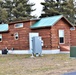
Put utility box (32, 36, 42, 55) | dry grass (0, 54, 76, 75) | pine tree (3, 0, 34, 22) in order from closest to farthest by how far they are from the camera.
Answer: dry grass (0, 54, 76, 75) → utility box (32, 36, 42, 55) → pine tree (3, 0, 34, 22)

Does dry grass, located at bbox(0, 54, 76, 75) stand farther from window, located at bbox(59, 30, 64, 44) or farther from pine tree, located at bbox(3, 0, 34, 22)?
pine tree, located at bbox(3, 0, 34, 22)

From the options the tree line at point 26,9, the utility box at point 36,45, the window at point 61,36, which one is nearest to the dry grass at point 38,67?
A: the utility box at point 36,45

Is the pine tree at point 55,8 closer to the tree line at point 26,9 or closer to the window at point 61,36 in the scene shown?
the tree line at point 26,9

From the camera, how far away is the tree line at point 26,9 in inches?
2068

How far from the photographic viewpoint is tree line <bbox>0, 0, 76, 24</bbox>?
52531 mm

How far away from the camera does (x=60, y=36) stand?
29562mm

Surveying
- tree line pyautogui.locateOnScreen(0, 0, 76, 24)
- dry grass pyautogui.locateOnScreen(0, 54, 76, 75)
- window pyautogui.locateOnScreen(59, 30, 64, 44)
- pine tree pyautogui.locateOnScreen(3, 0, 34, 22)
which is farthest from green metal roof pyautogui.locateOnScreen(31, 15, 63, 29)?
pine tree pyautogui.locateOnScreen(3, 0, 34, 22)

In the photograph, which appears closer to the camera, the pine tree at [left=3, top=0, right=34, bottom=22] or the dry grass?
the dry grass

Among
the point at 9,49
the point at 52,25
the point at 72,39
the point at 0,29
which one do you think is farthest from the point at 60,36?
the point at 0,29

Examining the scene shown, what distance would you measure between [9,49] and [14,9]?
2242 centimetres

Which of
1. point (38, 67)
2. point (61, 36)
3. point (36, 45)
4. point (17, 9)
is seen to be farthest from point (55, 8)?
point (38, 67)

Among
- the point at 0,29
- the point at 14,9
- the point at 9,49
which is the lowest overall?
the point at 9,49

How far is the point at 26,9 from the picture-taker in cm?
5675

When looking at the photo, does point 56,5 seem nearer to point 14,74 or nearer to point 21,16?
point 21,16
